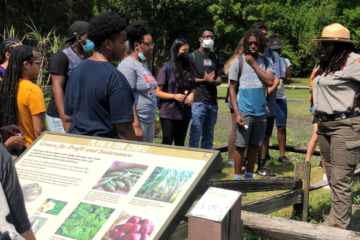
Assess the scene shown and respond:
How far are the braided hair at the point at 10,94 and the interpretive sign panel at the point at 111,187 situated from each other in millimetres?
1004

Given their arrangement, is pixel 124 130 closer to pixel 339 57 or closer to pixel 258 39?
pixel 339 57

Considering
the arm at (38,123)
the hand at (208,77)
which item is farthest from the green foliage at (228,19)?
the arm at (38,123)

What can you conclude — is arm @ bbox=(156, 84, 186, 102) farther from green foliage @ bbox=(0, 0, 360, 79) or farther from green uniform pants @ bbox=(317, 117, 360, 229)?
green foliage @ bbox=(0, 0, 360, 79)

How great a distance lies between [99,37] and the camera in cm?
280

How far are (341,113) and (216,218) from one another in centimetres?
254

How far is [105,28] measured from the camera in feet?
9.12

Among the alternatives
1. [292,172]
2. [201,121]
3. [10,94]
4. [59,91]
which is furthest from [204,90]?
[10,94]

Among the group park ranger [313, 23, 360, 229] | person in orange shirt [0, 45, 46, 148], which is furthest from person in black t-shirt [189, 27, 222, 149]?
person in orange shirt [0, 45, 46, 148]

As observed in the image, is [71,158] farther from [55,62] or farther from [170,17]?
[170,17]

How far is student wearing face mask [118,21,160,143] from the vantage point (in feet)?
12.5

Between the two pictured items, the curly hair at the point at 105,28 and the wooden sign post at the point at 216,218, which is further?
the curly hair at the point at 105,28

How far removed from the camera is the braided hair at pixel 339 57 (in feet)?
12.7

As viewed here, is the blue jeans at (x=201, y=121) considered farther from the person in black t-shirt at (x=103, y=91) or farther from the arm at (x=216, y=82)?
the person in black t-shirt at (x=103, y=91)

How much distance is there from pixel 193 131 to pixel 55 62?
95.5 inches
